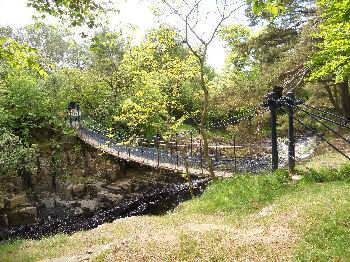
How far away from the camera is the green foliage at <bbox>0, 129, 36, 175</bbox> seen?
19.9 meters

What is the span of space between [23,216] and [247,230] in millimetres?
16114

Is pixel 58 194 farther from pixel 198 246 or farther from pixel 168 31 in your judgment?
pixel 198 246

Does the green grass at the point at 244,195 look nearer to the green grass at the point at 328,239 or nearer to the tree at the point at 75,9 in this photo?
the green grass at the point at 328,239

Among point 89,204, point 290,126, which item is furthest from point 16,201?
point 290,126

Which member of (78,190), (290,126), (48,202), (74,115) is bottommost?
(48,202)

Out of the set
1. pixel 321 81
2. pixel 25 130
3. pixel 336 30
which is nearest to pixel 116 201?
pixel 25 130

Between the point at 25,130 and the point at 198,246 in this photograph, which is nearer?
the point at 198,246

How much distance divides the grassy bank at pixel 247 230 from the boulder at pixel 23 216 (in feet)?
23.5

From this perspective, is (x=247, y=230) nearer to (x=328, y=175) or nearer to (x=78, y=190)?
(x=328, y=175)

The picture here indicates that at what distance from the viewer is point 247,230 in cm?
852

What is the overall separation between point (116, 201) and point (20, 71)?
11942mm

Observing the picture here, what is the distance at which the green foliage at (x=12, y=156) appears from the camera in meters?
19.9

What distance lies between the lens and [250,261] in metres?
6.31

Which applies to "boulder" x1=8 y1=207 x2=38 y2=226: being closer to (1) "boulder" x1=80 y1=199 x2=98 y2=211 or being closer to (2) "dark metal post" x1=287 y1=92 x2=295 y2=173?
(1) "boulder" x1=80 y1=199 x2=98 y2=211
